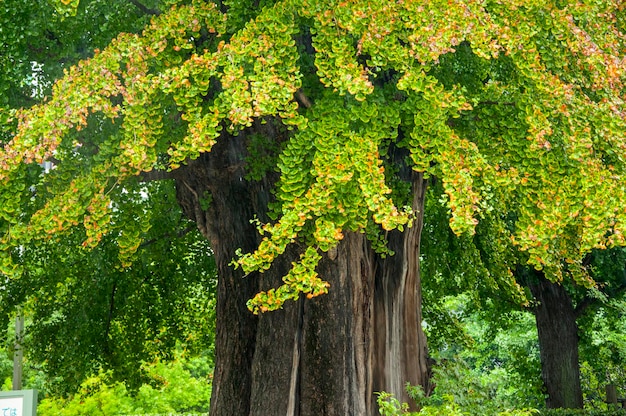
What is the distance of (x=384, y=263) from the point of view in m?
9.99

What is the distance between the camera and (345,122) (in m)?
7.56

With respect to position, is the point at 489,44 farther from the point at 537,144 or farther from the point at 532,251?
the point at 532,251

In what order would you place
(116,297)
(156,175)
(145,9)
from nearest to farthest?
1. (145,9)
2. (156,175)
3. (116,297)

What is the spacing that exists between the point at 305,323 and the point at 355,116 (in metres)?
2.74

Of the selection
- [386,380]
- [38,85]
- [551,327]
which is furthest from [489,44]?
[551,327]

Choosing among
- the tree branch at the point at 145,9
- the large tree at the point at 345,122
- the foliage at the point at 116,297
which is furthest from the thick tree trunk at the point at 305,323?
the foliage at the point at 116,297

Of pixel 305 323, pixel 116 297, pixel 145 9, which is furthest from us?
pixel 116 297

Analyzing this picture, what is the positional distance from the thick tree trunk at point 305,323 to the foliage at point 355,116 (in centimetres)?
160

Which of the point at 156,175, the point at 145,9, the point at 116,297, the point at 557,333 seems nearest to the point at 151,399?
the point at 116,297

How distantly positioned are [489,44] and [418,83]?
0.67 meters

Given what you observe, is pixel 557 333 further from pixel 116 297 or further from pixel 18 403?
pixel 18 403

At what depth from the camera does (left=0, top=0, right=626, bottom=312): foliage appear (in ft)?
23.4

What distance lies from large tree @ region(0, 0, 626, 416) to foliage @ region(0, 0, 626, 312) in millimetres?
17

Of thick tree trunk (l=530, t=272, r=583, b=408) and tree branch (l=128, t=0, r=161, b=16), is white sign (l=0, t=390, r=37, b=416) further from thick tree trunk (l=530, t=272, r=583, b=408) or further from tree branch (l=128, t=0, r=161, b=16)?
thick tree trunk (l=530, t=272, r=583, b=408)
